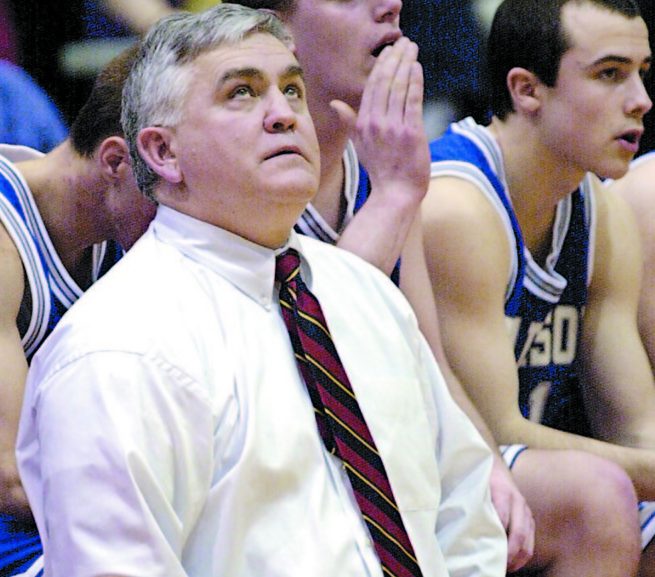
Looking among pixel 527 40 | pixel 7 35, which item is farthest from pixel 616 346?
pixel 7 35

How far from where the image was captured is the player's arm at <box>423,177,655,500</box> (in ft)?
7.91

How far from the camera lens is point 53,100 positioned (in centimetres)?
250

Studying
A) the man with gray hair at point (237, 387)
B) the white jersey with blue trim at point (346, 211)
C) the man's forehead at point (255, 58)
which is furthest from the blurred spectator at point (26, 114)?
the man's forehead at point (255, 58)

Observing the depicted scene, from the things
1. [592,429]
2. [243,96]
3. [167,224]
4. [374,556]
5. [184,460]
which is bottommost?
[592,429]

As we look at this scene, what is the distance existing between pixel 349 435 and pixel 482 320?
34.2 inches

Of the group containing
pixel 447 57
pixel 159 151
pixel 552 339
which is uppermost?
pixel 159 151

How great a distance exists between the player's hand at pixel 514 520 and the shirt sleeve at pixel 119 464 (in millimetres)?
624

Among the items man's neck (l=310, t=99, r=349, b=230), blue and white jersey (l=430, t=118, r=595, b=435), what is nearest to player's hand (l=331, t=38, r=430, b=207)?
man's neck (l=310, t=99, r=349, b=230)

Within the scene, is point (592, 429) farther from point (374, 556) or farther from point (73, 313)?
point (73, 313)

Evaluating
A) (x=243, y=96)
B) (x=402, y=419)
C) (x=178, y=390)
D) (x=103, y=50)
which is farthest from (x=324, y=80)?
(x=178, y=390)

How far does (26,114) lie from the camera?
2467mm

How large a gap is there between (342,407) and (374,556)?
188mm

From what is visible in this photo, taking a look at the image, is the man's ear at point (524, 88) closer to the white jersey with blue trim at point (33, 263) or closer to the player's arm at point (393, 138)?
the player's arm at point (393, 138)

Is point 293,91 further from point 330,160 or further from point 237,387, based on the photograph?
point 330,160
